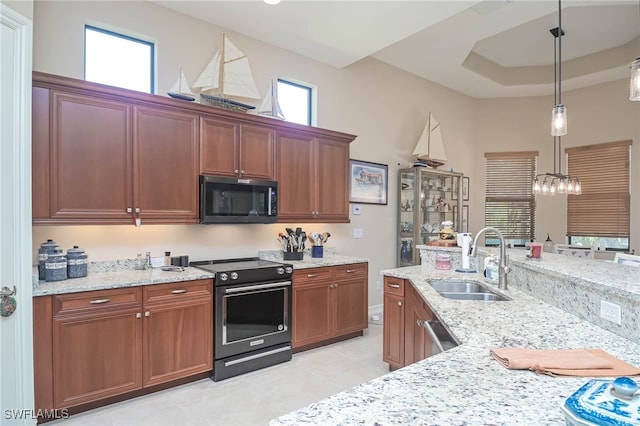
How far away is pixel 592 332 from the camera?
1.54 metres

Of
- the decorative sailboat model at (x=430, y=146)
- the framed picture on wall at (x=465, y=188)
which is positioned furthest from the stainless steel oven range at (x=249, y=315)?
the framed picture on wall at (x=465, y=188)

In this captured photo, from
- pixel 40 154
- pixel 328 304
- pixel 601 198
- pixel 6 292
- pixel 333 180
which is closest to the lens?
pixel 6 292

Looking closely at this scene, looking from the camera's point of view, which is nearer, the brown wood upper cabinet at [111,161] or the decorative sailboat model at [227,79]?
the brown wood upper cabinet at [111,161]

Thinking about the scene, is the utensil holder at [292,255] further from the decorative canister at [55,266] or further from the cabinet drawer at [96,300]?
the decorative canister at [55,266]

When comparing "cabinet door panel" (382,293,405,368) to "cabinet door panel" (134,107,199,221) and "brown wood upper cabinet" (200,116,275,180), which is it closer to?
"brown wood upper cabinet" (200,116,275,180)

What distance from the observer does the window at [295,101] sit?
427cm

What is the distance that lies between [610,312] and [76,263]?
327 centimetres

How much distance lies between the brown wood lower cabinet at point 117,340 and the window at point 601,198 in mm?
5842

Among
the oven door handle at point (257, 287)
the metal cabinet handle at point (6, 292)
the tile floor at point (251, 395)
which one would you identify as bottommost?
the tile floor at point (251, 395)

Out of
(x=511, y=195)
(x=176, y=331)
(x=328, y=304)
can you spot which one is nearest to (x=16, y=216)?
(x=176, y=331)

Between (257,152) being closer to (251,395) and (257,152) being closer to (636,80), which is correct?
(251,395)

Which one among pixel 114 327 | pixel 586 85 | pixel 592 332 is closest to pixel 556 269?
pixel 592 332

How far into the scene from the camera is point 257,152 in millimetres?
3598

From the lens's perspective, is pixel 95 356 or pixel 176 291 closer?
pixel 95 356
